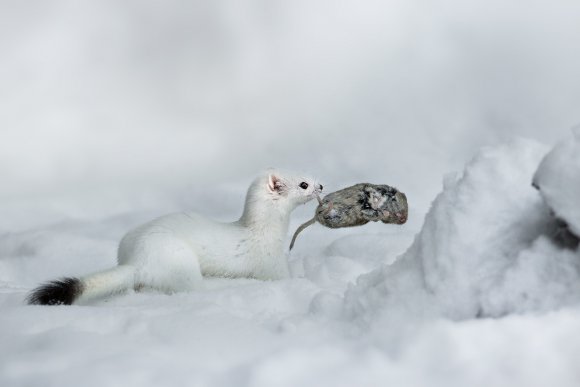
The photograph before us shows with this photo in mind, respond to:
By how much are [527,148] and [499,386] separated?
72 centimetres

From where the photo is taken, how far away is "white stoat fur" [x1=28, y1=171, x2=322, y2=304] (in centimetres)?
356

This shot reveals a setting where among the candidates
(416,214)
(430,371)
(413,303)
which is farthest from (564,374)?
(416,214)

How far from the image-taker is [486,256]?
2.01 m

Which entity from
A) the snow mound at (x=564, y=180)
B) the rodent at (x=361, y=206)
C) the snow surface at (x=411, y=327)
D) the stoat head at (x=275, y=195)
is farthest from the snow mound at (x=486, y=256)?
the rodent at (x=361, y=206)

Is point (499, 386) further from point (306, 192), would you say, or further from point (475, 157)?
point (306, 192)

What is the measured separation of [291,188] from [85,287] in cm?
155

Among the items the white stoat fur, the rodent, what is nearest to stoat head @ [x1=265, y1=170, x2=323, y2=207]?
the white stoat fur

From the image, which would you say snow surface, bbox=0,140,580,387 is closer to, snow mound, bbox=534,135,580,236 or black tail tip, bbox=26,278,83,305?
snow mound, bbox=534,135,580,236

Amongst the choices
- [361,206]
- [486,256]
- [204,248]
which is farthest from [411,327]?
[361,206]

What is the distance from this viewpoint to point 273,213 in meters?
4.42

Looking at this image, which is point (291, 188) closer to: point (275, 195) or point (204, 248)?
point (275, 195)

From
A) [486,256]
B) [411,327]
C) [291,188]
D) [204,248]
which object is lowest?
[411,327]

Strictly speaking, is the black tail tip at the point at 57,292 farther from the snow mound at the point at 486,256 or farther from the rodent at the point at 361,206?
the rodent at the point at 361,206

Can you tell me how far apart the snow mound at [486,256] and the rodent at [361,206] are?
2.40 meters
